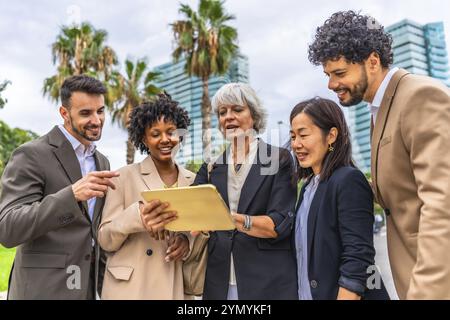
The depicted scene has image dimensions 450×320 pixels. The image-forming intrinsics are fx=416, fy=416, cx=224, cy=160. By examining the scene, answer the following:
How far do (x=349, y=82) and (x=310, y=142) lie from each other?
40 centimetres

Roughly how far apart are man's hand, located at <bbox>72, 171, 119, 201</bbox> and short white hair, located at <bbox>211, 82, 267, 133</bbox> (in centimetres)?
87

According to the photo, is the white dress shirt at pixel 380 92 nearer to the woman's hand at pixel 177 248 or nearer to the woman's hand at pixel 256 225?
the woman's hand at pixel 256 225

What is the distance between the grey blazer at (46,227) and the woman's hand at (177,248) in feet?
1.85

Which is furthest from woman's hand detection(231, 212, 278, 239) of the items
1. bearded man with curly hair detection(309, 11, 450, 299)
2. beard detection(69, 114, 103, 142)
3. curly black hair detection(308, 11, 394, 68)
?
beard detection(69, 114, 103, 142)

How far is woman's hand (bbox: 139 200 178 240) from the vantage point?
218 cm

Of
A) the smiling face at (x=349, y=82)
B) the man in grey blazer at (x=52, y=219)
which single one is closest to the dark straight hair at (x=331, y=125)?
the smiling face at (x=349, y=82)

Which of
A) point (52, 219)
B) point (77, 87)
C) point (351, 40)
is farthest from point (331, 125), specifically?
point (77, 87)

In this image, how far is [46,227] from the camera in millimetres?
2404

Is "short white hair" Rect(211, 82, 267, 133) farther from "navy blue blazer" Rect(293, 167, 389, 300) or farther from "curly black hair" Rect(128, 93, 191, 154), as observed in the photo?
"navy blue blazer" Rect(293, 167, 389, 300)

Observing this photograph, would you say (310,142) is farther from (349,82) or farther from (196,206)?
(196,206)

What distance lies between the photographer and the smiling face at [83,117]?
299 centimetres

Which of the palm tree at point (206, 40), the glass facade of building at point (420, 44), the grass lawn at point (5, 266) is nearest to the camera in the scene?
the grass lawn at point (5, 266)
